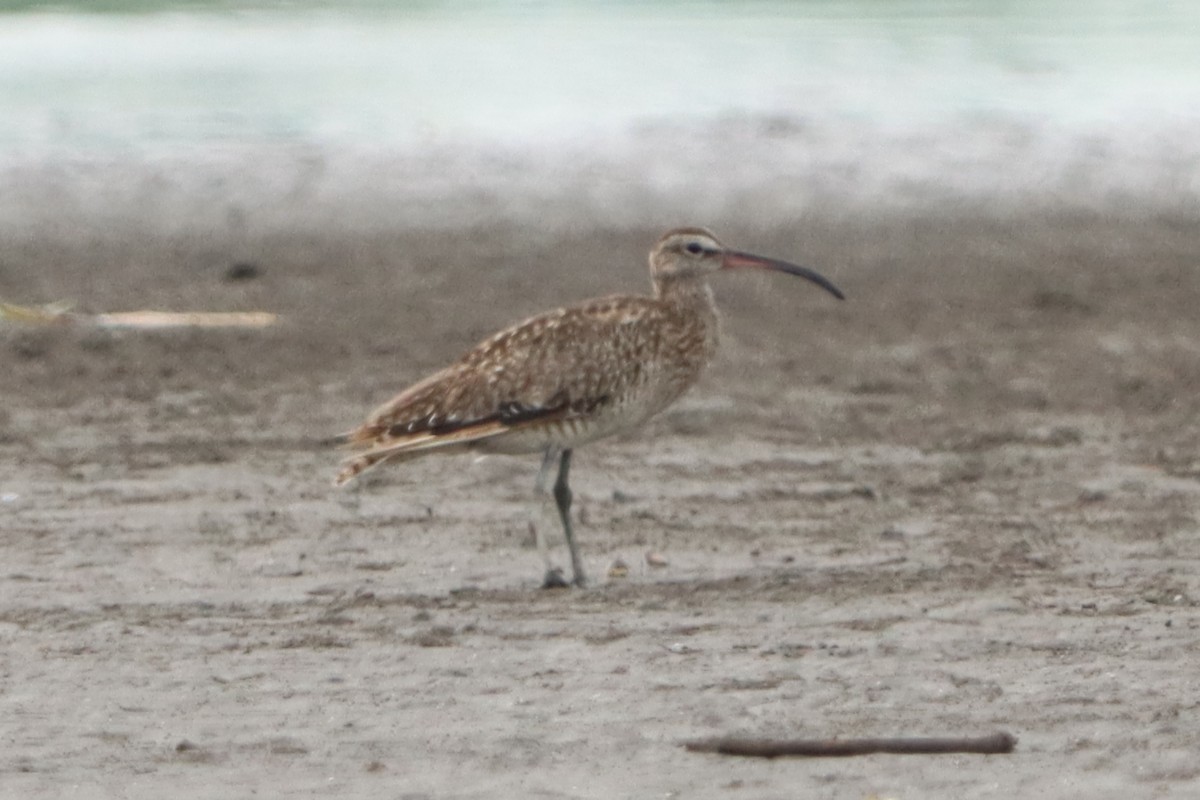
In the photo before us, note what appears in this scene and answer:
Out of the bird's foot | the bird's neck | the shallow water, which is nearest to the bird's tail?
the bird's foot

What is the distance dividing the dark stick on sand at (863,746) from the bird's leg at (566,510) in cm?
196

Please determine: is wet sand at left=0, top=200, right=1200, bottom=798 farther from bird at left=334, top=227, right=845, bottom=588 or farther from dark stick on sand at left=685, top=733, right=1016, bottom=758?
bird at left=334, top=227, right=845, bottom=588

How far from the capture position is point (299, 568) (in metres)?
8.19

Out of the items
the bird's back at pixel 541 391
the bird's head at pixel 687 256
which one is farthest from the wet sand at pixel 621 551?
the bird's head at pixel 687 256

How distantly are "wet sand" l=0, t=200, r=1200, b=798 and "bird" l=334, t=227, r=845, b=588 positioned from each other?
37 centimetres

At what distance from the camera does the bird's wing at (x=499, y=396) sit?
27.3 feet

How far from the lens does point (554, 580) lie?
7.96m

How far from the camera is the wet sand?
6.29 metres

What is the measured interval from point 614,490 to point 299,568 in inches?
61.5

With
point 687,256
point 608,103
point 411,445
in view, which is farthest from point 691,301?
point 608,103

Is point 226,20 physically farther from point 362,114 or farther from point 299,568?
point 299,568

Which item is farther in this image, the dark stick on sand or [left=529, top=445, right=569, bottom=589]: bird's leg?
[left=529, top=445, right=569, bottom=589]: bird's leg

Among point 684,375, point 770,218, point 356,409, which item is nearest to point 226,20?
point 770,218

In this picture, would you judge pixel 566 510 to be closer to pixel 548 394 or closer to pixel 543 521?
pixel 543 521
